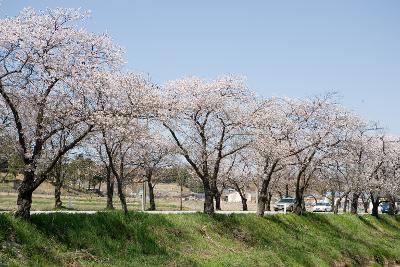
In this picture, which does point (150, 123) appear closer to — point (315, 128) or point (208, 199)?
point (208, 199)

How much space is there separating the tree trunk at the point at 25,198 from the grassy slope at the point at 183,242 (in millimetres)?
579

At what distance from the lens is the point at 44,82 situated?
19578 millimetres

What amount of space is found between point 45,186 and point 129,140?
258 feet

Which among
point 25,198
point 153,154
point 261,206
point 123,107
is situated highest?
point 123,107

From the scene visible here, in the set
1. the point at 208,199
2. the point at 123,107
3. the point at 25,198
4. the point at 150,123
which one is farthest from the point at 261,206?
the point at 25,198

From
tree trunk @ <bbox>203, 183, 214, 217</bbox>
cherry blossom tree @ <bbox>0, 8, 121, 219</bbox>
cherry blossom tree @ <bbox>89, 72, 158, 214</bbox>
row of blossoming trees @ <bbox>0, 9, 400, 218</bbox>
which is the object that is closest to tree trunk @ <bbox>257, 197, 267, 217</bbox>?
row of blossoming trees @ <bbox>0, 9, 400, 218</bbox>

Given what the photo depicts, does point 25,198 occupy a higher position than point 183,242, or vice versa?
point 25,198

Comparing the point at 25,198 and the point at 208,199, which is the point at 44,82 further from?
the point at 208,199

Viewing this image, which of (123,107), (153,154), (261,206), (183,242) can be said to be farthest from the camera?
(153,154)

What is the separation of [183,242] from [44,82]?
434 inches

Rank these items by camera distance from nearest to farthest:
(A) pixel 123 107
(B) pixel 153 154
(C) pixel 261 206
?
(A) pixel 123 107 → (C) pixel 261 206 → (B) pixel 153 154

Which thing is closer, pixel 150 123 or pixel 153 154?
pixel 150 123

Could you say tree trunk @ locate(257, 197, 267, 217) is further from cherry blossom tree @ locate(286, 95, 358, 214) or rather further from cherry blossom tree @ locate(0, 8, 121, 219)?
cherry blossom tree @ locate(0, 8, 121, 219)

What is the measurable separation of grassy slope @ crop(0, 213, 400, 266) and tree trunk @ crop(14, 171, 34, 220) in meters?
0.58
